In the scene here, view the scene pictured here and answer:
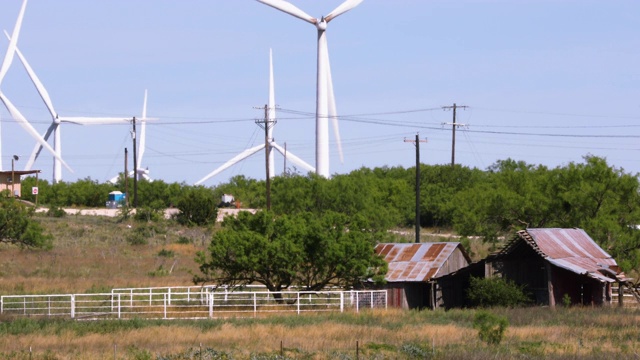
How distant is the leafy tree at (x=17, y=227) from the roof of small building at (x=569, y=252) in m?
31.9

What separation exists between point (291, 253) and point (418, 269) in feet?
20.1

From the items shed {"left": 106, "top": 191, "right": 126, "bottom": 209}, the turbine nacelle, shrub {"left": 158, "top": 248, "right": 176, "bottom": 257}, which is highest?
the turbine nacelle

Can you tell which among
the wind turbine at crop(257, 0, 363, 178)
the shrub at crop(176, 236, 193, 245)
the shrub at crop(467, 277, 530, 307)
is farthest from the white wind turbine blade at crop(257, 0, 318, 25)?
the shrub at crop(467, 277, 530, 307)

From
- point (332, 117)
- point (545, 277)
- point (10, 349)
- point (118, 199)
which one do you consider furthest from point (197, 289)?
point (118, 199)

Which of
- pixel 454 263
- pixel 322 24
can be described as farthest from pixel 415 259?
pixel 322 24

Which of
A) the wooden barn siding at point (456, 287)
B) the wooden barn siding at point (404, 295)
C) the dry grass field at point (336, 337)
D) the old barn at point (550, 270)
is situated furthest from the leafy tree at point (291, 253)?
the dry grass field at point (336, 337)

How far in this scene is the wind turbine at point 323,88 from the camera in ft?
248

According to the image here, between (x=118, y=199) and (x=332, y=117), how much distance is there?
44510 millimetres

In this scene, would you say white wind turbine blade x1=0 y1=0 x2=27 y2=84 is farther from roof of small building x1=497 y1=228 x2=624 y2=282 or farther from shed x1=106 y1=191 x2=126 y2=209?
roof of small building x1=497 y1=228 x2=624 y2=282

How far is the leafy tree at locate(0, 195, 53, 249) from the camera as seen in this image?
6569 cm

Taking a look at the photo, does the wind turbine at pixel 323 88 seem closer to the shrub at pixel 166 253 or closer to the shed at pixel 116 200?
the shrub at pixel 166 253

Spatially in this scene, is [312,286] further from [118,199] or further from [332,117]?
[118,199]

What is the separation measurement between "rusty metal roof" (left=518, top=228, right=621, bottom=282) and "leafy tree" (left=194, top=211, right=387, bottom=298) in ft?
22.7

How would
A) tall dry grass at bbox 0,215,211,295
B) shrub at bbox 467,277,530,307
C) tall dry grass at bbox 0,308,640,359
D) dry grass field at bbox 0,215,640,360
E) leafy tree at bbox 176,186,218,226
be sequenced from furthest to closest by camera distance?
leafy tree at bbox 176,186,218,226 → tall dry grass at bbox 0,215,211,295 → shrub at bbox 467,277,530,307 → tall dry grass at bbox 0,308,640,359 → dry grass field at bbox 0,215,640,360
